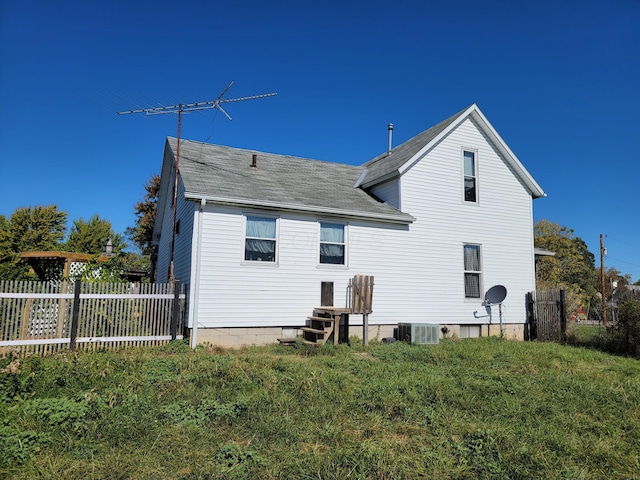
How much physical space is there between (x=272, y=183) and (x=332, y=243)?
2.66 meters

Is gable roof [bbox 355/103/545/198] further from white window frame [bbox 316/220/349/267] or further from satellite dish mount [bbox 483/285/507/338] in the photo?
satellite dish mount [bbox 483/285/507/338]

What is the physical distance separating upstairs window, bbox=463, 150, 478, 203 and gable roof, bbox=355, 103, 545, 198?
114 centimetres

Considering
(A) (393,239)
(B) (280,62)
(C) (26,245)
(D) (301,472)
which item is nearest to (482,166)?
(A) (393,239)

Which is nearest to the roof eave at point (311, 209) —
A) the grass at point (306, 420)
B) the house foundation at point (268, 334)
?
the house foundation at point (268, 334)

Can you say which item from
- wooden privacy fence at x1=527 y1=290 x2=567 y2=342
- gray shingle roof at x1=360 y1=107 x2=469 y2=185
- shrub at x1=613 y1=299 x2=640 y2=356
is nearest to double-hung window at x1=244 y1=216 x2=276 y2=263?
gray shingle roof at x1=360 y1=107 x2=469 y2=185

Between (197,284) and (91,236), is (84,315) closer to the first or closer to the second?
(197,284)

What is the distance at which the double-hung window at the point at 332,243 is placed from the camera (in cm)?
1123

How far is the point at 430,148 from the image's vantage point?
13.0 m

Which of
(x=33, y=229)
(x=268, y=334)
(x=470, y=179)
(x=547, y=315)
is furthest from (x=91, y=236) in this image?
(x=547, y=315)

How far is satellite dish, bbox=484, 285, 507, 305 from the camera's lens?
504 inches

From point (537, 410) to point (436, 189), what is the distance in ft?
28.8

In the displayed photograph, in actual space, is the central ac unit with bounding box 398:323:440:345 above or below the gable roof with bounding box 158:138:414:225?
below

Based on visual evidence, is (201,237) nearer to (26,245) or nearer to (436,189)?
(436,189)

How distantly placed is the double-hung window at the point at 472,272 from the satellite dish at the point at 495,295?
0.31 meters
